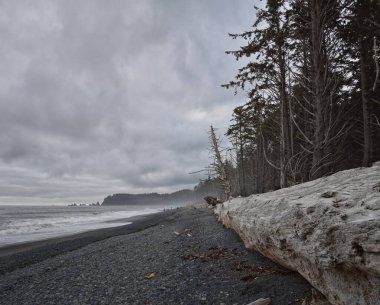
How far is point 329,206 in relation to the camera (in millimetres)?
3633

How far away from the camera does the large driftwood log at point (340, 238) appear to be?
2811 millimetres

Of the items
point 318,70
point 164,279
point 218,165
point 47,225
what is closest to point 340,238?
point 164,279

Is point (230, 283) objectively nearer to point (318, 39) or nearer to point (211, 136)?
point (318, 39)

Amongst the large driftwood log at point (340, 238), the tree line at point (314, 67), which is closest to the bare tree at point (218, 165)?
the tree line at point (314, 67)

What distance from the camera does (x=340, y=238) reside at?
3139 mm

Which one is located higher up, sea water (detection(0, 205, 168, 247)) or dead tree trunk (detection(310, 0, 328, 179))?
dead tree trunk (detection(310, 0, 328, 179))

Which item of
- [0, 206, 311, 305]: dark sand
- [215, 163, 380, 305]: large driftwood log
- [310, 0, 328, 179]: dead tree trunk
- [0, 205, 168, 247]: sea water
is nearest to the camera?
[215, 163, 380, 305]: large driftwood log

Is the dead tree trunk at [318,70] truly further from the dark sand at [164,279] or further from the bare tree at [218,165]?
the bare tree at [218,165]

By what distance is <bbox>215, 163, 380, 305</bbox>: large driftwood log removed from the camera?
9.22 feet

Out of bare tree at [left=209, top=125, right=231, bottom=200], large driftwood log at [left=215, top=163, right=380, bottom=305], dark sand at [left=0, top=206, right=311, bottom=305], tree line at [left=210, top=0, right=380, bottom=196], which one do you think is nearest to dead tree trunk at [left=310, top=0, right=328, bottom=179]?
tree line at [left=210, top=0, right=380, bottom=196]

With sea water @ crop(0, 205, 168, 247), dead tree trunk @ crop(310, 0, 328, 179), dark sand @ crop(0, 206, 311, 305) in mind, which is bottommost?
dark sand @ crop(0, 206, 311, 305)

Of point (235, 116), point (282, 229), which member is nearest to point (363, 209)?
point (282, 229)

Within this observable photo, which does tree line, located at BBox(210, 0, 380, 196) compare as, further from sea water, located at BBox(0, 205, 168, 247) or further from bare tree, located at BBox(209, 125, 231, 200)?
sea water, located at BBox(0, 205, 168, 247)

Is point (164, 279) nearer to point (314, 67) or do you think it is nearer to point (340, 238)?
point (340, 238)
